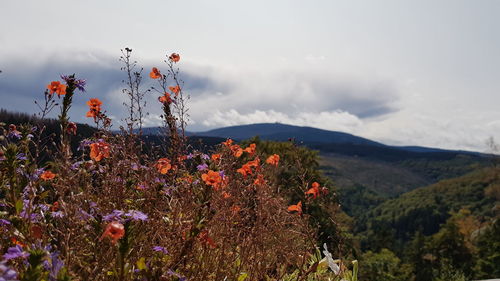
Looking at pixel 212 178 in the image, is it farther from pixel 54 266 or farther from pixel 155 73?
pixel 155 73

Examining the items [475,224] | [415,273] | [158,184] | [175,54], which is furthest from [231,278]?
[475,224]

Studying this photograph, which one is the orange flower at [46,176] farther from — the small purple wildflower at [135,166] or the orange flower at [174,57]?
the orange flower at [174,57]

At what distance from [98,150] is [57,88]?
38 centimetres

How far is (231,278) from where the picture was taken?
221 centimetres

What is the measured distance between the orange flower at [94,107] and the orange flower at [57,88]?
33 cm

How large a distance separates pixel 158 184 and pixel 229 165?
480 millimetres

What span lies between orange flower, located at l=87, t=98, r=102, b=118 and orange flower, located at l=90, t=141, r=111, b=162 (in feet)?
0.93

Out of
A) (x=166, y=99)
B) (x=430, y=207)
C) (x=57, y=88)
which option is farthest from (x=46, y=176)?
(x=430, y=207)

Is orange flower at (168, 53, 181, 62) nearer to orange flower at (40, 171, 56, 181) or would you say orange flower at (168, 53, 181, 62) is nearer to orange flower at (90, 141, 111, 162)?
orange flower at (90, 141, 111, 162)

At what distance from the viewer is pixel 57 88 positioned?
6.95ft

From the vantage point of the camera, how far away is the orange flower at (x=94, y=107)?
2461 mm

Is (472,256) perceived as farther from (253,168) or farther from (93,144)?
(93,144)

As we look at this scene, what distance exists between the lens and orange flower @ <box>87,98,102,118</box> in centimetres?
246

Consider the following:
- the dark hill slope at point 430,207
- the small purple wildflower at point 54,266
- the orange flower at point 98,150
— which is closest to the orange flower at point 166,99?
the orange flower at point 98,150
